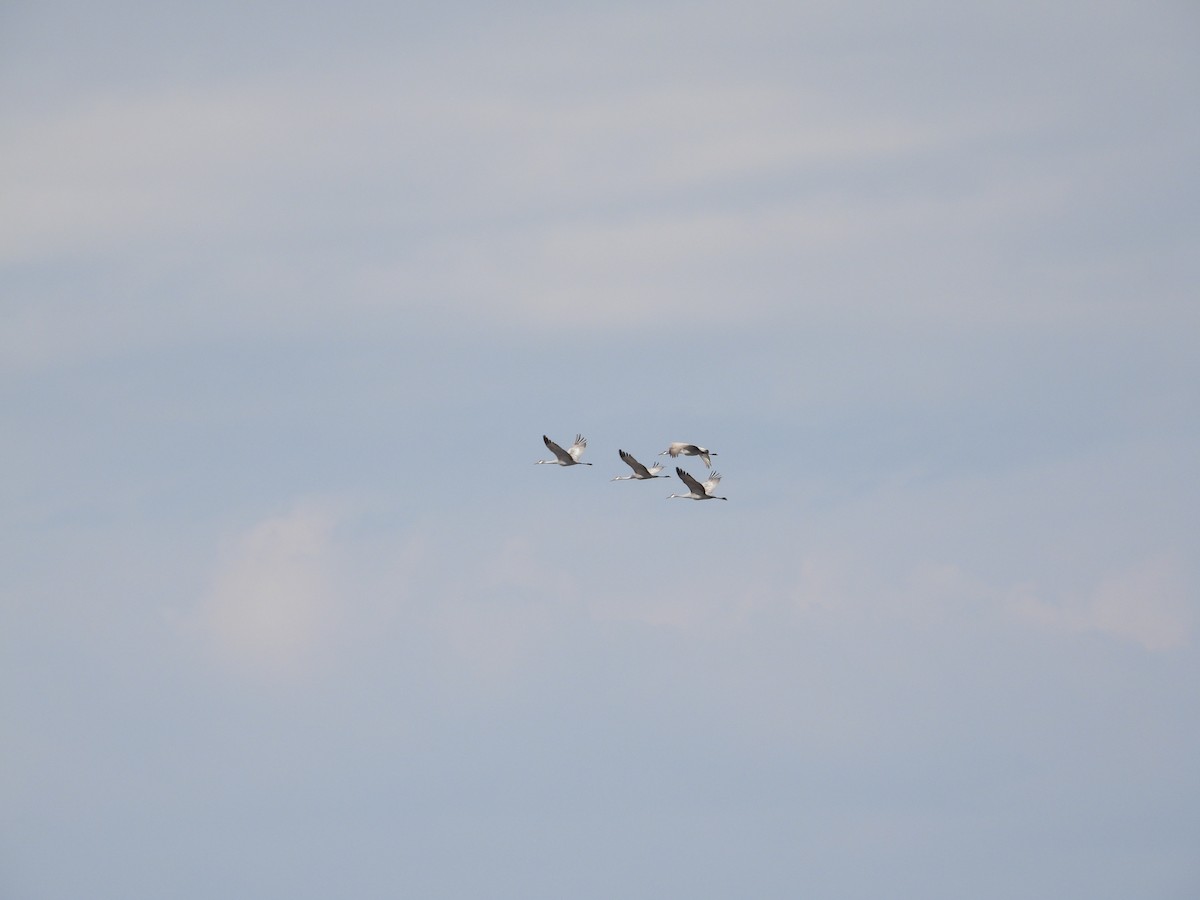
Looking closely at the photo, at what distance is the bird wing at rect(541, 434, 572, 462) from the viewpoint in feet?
345

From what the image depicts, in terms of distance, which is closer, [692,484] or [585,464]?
[692,484]

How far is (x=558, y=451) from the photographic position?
106625 mm

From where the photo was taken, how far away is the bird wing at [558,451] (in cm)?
10507

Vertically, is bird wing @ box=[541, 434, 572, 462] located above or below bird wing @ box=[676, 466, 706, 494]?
above

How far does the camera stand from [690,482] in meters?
97.6

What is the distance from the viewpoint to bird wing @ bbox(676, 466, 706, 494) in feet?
316

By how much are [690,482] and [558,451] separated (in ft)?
41.9

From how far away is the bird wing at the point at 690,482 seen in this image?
96.2 m

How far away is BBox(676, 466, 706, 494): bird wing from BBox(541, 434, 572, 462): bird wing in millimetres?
11217

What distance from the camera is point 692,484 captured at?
98125 millimetres

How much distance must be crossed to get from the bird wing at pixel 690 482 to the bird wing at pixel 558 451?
11.2 meters

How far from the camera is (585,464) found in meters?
108

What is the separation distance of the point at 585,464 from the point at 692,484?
1247cm

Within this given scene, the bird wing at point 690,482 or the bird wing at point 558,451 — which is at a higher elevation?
the bird wing at point 558,451
